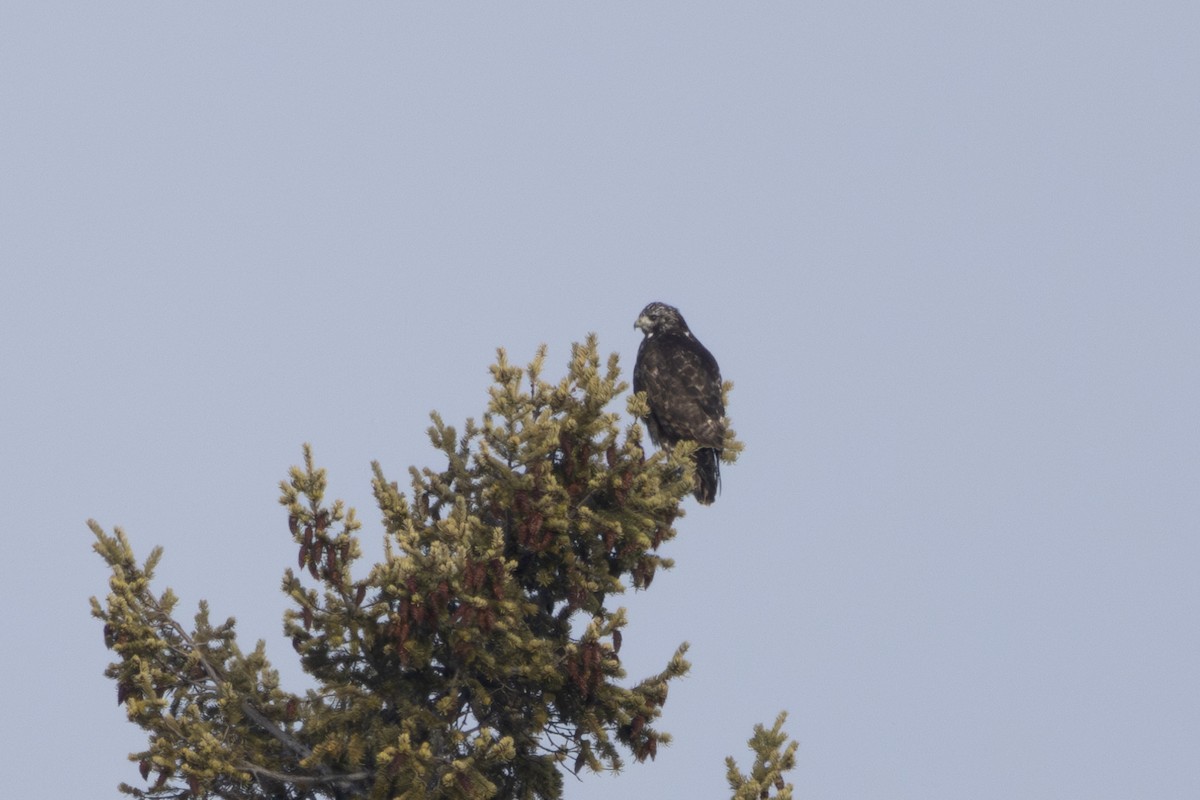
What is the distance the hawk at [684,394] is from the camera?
17.4 m

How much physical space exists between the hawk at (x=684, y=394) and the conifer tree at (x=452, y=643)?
4.60 m

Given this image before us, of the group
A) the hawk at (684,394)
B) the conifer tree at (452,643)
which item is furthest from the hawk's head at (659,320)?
the conifer tree at (452,643)

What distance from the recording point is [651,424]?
1828 cm

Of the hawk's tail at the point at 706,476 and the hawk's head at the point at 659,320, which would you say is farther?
the hawk's head at the point at 659,320

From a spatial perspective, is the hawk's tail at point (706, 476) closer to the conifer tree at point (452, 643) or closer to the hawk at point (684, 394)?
the hawk at point (684, 394)

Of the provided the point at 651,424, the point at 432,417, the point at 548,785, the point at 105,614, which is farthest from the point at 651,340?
the point at 105,614

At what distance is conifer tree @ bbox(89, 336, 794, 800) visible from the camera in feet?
37.0

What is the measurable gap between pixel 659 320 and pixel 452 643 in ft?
28.0

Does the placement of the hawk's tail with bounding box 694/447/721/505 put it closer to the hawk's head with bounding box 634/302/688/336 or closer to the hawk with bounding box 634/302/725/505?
the hawk with bounding box 634/302/725/505

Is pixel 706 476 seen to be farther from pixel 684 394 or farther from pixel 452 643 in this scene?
pixel 452 643

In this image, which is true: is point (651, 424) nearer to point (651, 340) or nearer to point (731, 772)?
point (651, 340)

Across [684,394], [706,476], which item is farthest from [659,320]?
[706,476]

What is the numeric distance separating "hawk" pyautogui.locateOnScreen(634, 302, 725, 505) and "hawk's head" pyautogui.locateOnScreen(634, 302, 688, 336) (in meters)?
0.02

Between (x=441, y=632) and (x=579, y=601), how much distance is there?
1.14m
